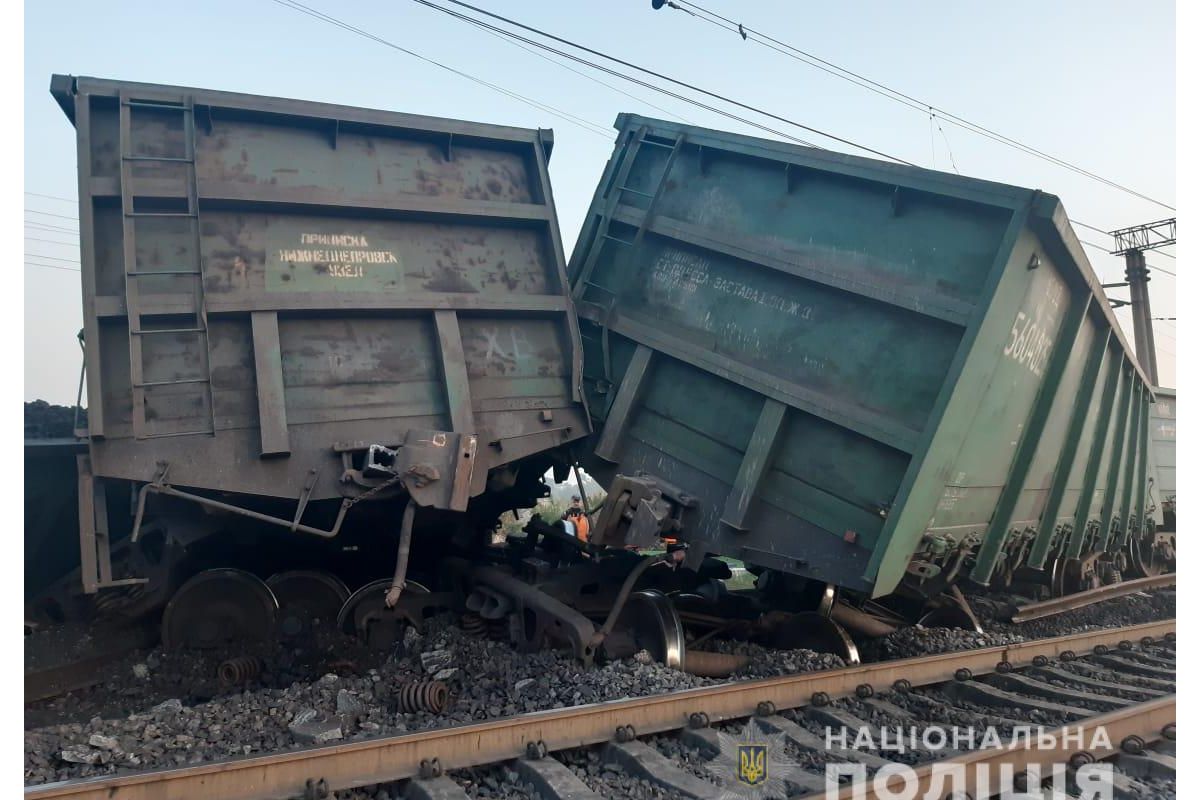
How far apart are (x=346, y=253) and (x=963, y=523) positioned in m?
4.48

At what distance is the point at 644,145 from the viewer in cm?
655

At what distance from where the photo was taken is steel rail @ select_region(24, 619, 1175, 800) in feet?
10.3

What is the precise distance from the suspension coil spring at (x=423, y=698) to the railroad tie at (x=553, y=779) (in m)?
1.12

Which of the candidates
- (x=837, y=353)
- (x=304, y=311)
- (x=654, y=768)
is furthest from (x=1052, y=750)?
(x=304, y=311)

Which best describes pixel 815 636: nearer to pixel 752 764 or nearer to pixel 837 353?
pixel 837 353

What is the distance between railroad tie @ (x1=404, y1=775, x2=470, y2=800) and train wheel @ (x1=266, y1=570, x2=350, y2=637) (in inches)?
114

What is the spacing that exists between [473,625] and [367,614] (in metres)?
0.78

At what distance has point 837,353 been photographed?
17.0 feet

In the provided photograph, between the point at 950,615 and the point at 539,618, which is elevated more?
the point at 539,618

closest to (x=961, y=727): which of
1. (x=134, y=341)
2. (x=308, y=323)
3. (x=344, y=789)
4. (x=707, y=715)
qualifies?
(x=707, y=715)

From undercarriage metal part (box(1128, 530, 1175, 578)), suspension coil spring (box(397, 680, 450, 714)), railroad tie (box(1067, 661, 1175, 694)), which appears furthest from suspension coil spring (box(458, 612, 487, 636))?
undercarriage metal part (box(1128, 530, 1175, 578))

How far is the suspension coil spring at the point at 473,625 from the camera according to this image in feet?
19.8

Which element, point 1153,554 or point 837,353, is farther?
point 1153,554

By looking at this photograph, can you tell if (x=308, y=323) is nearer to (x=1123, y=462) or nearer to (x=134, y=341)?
(x=134, y=341)
